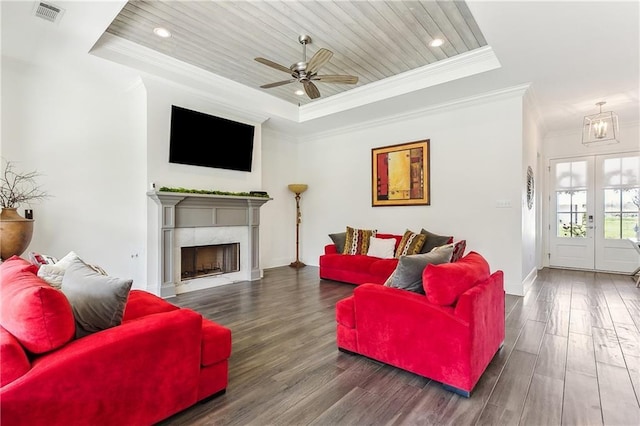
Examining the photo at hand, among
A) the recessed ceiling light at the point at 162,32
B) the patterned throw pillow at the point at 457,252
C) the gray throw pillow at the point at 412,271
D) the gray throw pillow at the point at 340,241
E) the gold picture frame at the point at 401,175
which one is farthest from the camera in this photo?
the gray throw pillow at the point at 340,241

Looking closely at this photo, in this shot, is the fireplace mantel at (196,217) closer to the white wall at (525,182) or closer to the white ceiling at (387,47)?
the white ceiling at (387,47)

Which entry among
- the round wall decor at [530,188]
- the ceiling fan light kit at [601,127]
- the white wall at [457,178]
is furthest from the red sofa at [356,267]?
the ceiling fan light kit at [601,127]

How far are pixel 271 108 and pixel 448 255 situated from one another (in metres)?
4.22

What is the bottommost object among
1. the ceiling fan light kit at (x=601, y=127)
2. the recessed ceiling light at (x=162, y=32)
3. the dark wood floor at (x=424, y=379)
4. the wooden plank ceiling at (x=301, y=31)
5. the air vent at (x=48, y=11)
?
the dark wood floor at (x=424, y=379)

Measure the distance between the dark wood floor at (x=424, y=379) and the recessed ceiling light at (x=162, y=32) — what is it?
3179mm

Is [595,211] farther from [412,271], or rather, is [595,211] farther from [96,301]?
[96,301]

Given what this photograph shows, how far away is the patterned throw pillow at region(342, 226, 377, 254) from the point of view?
5.35 m

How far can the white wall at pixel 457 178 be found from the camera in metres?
4.40

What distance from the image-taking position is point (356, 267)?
193 inches

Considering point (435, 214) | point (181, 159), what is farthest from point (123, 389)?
point (435, 214)

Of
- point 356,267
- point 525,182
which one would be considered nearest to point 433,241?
point 356,267

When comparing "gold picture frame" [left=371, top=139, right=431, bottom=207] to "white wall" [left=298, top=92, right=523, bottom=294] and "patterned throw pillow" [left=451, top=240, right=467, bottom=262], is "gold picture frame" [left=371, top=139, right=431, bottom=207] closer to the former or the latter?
"white wall" [left=298, top=92, right=523, bottom=294]

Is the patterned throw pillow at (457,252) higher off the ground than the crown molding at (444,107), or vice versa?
the crown molding at (444,107)

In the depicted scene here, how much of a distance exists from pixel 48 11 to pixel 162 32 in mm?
991
